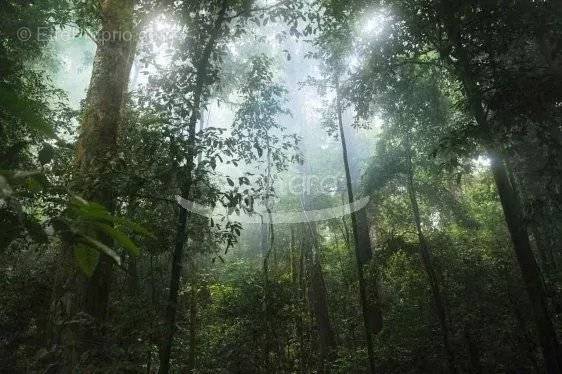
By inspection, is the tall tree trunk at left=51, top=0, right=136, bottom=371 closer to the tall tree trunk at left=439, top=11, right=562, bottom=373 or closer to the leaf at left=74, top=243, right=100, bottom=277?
the leaf at left=74, top=243, right=100, bottom=277

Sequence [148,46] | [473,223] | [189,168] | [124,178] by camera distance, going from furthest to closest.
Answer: [473,223]
[148,46]
[189,168]
[124,178]

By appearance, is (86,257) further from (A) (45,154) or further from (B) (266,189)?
(B) (266,189)

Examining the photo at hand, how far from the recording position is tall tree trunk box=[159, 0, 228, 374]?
4.38m

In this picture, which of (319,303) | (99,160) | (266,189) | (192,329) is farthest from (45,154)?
(319,303)

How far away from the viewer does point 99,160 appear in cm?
457

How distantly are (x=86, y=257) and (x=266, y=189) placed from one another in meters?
4.42

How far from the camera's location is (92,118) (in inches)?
205

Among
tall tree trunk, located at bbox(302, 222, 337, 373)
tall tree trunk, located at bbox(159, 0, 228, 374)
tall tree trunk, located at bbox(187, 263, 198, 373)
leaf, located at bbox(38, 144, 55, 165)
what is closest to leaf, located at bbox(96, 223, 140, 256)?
leaf, located at bbox(38, 144, 55, 165)

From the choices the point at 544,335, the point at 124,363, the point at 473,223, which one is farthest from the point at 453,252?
the point at 124,363

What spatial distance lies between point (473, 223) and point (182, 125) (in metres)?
11.6

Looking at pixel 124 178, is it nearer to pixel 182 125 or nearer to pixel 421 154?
pixel 182 125

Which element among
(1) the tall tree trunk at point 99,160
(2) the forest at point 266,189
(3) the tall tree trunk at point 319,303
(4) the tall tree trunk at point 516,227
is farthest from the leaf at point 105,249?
(3) the tall tree trunk at point 319,303

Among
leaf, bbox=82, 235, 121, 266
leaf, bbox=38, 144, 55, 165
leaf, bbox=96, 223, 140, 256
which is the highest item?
leaf, bbox=38, 144, 55, 165

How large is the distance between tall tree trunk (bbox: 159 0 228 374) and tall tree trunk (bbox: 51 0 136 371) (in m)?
0.69
